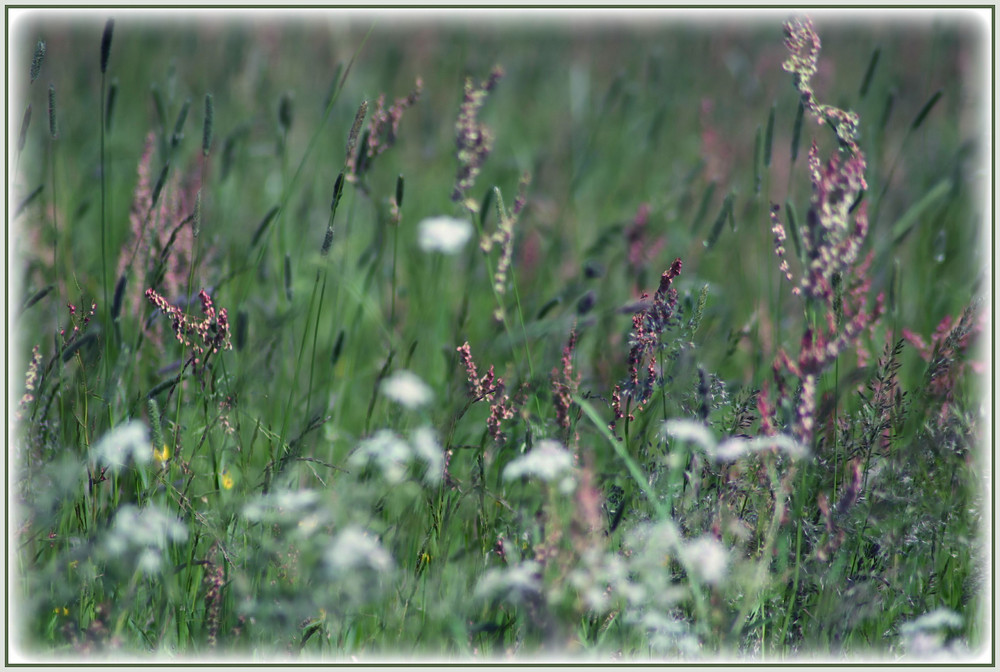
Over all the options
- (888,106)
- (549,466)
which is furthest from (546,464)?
(888,106)

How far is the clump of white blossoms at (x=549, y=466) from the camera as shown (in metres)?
1.37

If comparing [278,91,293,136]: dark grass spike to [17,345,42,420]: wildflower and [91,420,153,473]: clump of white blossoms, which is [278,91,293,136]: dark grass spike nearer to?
[17,345,42,420]: wildflower

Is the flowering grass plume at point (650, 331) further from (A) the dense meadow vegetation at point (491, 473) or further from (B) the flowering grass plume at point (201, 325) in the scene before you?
(B) the flowering grass plume at point (201, 325)

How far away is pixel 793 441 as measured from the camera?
1.46 m

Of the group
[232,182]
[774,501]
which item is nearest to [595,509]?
[774,501]

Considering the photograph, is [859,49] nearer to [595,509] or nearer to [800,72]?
[800,72]

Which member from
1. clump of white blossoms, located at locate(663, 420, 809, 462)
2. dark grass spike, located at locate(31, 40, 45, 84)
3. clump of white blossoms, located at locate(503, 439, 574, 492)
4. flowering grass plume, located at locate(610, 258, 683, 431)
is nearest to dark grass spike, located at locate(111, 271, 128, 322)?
dark grass spike, located at locate(31, 40, 45, 84)

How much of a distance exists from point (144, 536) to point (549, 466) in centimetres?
63

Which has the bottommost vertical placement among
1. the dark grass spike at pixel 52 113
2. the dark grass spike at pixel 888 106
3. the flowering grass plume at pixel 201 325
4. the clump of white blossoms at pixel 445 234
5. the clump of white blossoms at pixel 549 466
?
the clump of white blossoms at pixel 549 466

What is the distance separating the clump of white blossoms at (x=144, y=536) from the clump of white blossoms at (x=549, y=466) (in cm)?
57

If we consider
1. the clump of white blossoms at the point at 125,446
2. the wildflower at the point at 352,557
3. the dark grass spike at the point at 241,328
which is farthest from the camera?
the dark grass spike at the point at 241,328

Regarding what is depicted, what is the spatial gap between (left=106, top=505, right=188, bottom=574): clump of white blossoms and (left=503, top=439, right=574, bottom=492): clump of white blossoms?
0.57 metres

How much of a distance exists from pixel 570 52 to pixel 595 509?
4.92 metres

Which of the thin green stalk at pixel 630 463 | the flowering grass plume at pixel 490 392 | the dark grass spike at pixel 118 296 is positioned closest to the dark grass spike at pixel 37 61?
the dark grass spike at pixel 118 296
